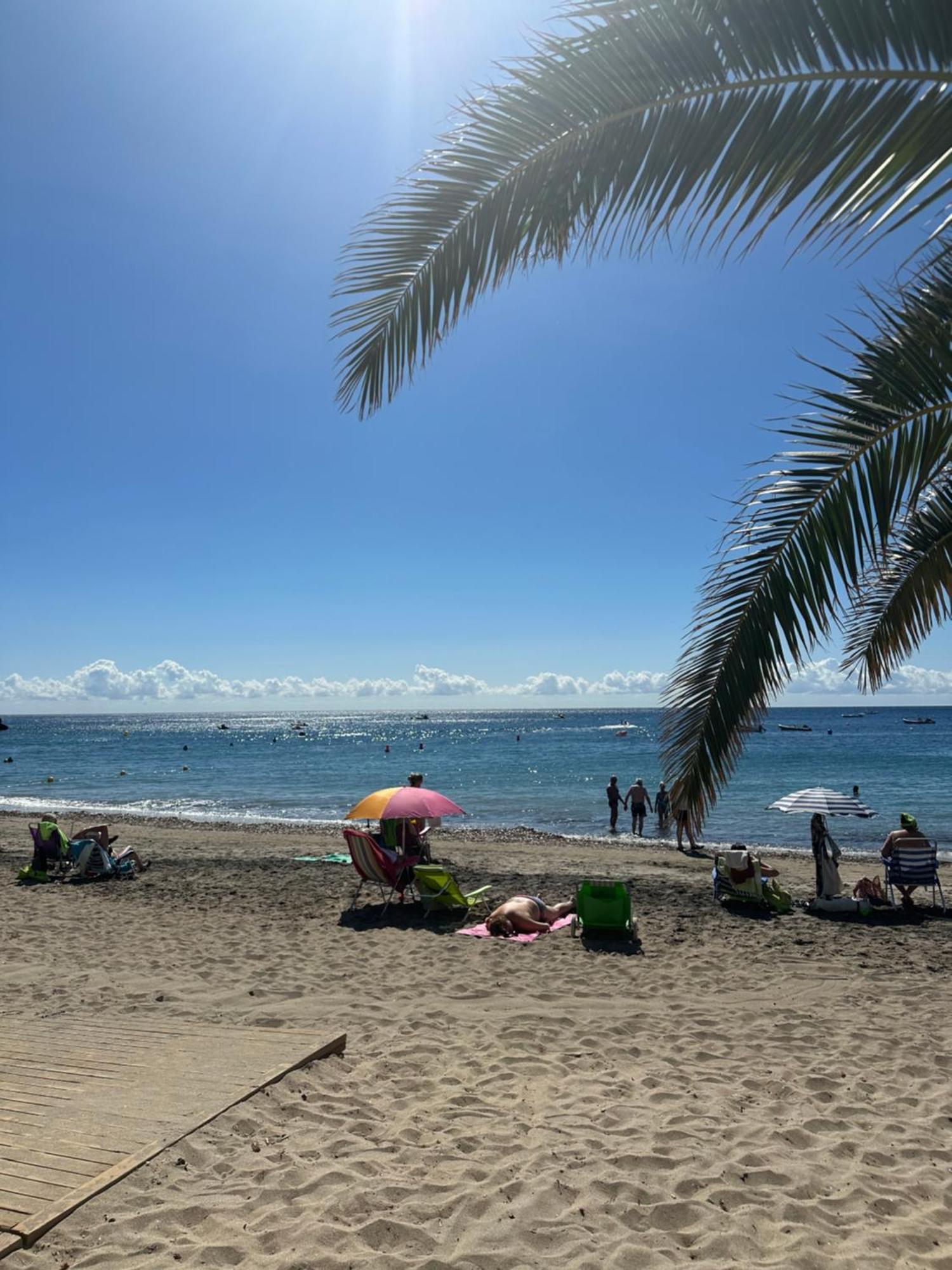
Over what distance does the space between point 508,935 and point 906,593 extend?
5.18 meters

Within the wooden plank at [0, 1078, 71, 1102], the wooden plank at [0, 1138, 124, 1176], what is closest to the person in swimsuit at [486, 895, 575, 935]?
the wooden plank at [0, 1078, 71, 1102]

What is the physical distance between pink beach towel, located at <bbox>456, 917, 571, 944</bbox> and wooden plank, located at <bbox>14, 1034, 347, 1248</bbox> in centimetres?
410

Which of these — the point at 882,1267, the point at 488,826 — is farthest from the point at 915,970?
the point at 488,826

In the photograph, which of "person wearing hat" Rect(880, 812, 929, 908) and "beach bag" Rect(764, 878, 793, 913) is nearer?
"beach bag" Rect(764, 878, 793, 913)

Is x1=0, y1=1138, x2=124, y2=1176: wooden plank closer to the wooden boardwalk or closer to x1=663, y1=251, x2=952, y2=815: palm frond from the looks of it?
the wooden boardwalk

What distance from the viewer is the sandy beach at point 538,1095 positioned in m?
3.13

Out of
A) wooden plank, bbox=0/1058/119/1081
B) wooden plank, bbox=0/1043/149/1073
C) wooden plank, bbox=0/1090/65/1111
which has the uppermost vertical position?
wooden plank, bbox=0/1090/65/1111

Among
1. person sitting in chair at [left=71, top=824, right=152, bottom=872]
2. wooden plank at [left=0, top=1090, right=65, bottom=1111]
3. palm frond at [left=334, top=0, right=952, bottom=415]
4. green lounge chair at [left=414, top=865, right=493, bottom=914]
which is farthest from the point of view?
person sitting in chair at [left=71, top=824, right=152, bottom=872]

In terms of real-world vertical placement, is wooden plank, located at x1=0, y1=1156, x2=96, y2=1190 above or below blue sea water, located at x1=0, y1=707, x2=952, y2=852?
above

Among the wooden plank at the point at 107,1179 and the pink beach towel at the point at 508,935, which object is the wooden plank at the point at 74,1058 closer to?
the wooden plank at the point at 107,1179

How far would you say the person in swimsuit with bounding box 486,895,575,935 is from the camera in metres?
8.50

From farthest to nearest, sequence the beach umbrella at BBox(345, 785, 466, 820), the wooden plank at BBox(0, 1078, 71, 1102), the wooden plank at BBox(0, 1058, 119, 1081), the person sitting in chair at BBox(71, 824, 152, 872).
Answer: the person sitting in chair at BBox(71, 824, 152, 872)
the beach umbrella at BBox(345, 785, 466, 820)
the wooden plank at BBox(0, 1058, 119, 1081)
the wooden plank at BBox(0, 1078, 71, 1102)

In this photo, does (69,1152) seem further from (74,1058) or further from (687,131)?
(687,131)

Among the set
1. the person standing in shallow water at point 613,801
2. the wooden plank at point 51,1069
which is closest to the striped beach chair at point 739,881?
the wooden plank at point 51,1069
